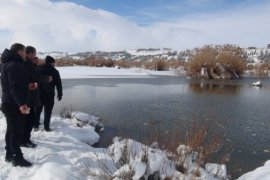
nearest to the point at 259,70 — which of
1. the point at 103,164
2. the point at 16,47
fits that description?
the point at 103,164

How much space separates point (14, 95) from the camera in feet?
17.2

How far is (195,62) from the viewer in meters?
39.3

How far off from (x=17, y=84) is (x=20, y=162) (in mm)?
1250

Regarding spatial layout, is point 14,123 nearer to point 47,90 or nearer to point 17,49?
point 17,49

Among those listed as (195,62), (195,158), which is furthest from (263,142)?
(195,62)

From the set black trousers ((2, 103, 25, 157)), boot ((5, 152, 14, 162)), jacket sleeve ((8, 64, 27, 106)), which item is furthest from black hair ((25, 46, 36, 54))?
boot ((5, 152, 14, 162))

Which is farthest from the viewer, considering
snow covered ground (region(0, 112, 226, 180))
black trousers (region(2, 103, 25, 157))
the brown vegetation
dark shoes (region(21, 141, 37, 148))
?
the brown vegetation

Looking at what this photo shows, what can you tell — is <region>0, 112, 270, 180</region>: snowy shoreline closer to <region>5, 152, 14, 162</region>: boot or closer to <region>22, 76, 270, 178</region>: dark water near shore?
<region>5, 152, 14, 162</region>: boot

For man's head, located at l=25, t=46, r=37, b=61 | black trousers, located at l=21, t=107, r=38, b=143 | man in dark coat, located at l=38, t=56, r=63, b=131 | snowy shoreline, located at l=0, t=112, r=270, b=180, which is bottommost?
snowy shoreline, located at l=0, t=112, r=270, b=180

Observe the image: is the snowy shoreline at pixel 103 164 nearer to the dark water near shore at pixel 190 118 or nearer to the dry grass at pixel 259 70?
the dark water near shore at pixel 190 118

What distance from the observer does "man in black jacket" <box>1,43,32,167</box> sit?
207 inches

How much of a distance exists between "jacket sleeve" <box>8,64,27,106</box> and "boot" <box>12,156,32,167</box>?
91cm

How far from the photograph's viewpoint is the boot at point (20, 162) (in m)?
5.41

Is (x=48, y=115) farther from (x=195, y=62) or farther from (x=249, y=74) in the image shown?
(x=249, y=74)
